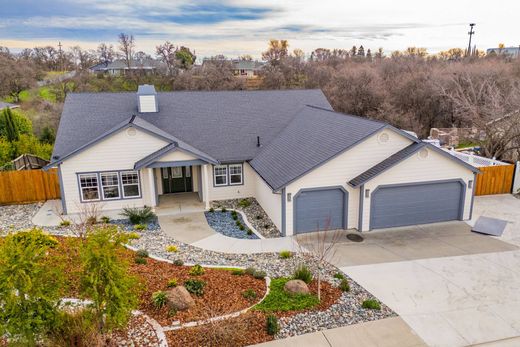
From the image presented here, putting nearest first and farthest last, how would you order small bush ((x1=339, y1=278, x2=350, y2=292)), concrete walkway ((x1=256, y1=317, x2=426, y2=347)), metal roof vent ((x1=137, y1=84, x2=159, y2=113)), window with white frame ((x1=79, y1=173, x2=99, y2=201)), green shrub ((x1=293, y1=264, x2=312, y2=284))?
concrete walkway ((x1=256, y1=317, x2=426, y2=347)), small bush ((x1=339, y1=278, x2=350, y2=292)), green shrub ((x1=293, y1=264, x2=312, y2=284)), window with white frame ((x1=79, y1=173, x2=99, y2=201)), metal roof vent ((x1=137, y1=84, x2=159, y2=113))

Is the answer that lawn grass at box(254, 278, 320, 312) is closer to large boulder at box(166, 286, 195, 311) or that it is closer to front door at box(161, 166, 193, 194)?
large boulder at box(166, 286, 195, 311)

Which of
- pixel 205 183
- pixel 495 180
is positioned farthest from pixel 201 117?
pixel 495 180

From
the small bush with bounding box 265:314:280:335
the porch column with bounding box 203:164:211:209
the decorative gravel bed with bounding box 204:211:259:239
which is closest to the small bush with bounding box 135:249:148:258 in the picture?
the decorative gravel bed with bounding box 204:211:259:239

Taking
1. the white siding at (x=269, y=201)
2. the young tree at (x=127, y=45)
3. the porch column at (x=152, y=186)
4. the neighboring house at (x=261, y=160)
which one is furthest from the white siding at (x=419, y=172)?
the young tree at (x=127, y=45)

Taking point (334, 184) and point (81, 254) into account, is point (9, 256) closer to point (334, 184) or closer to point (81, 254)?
point (81, 254)

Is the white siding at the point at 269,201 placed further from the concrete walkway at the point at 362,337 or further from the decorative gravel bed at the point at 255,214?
the concrete walkway at the point at 362,337
